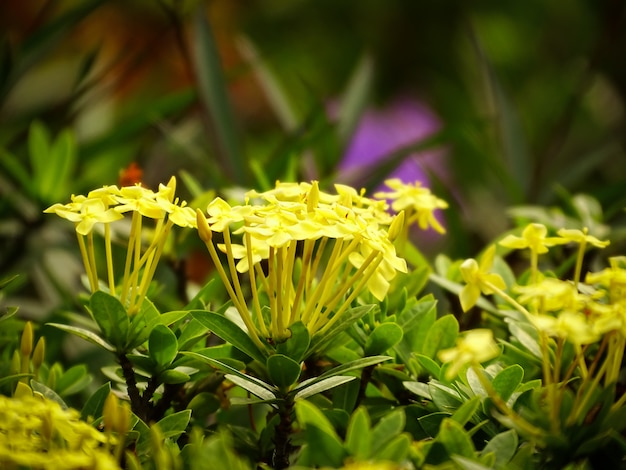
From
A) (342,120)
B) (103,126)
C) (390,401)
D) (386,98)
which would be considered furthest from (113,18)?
(390,401)

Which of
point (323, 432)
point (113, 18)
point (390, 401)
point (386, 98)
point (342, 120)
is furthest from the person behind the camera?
point (386, 98)

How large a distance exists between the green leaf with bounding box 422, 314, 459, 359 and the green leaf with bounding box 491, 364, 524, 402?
6cm

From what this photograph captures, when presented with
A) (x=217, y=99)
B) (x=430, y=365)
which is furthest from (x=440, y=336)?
(x=217, y=99)

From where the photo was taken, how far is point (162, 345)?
450mm

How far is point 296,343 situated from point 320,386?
3 centimetres

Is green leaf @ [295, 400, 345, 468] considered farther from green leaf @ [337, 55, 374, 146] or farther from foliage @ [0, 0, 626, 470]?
green leaf @ [337, 55, 374, 146]

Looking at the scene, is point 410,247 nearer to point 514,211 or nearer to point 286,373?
point 514,211

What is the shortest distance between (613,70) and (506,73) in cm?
43

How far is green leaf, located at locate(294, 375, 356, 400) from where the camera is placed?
→ 0.42 metres

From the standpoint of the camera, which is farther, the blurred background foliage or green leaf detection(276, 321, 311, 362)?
the blurred background foliage

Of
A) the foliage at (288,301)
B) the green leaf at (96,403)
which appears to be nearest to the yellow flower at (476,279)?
the foliage at (288,301)

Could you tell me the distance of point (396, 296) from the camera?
0.56 metres

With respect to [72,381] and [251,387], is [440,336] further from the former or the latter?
[72,381]

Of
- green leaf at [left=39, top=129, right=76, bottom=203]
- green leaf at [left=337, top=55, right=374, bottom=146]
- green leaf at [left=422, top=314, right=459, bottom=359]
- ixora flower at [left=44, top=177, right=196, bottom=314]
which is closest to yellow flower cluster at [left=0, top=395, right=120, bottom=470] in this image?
ixora flower at [left=44, top=177, right=196, bottom=314]
